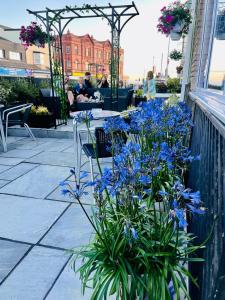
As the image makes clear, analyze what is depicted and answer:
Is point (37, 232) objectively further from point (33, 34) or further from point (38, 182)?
point (33, 34)

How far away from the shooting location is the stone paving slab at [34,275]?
54.9 inches

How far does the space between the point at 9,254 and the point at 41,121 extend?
418 cm

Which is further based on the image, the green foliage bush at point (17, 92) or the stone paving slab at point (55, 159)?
the green foliage bush at point (17, 92)

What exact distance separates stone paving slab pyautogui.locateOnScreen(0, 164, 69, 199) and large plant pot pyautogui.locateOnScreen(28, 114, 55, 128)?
226 centimetres

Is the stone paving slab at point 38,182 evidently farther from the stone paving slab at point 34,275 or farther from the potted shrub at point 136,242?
the potted shrub at point 136,242

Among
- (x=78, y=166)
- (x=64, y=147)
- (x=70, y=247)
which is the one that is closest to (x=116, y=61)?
(x=64, y=147)

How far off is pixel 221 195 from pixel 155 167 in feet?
0.92

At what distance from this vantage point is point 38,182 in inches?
117

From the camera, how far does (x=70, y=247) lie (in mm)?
1778

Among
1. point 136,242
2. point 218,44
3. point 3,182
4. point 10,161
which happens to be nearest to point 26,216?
point 3,182

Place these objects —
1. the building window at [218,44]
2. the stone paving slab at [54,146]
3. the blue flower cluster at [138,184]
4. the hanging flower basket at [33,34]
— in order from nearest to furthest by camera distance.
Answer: the blue flower cluster at [138,184], the building window at [218,44], the stone paving slab at [54,146], the hanging flower basket at [33,34]

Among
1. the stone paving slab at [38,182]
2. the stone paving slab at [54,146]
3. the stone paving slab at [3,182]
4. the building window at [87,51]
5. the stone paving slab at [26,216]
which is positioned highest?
the building window at [87,51]

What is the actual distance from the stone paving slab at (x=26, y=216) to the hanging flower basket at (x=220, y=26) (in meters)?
2.16

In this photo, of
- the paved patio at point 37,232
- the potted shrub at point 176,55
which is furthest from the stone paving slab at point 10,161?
the potted shrub at point 176,55
